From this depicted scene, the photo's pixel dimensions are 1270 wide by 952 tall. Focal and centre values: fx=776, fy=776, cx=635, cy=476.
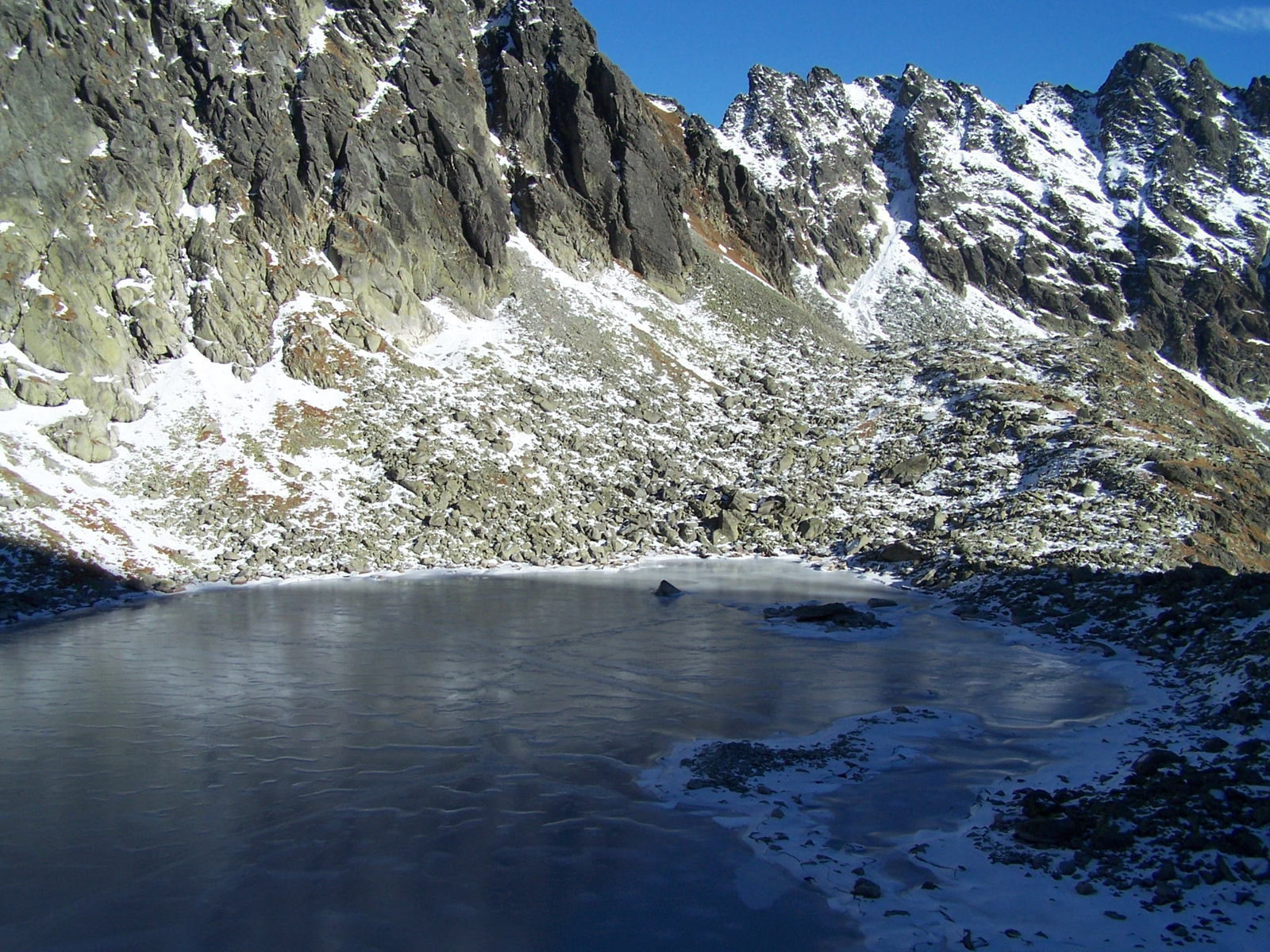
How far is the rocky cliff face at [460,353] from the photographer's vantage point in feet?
123

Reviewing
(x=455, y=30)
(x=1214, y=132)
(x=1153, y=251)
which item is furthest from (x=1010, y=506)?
(x=1214, y=132)

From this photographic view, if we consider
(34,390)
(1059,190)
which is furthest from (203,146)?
(1059,190)

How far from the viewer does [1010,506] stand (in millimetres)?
39500

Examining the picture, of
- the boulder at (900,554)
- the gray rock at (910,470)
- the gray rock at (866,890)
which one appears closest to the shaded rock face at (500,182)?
the gray rock at (910,470)

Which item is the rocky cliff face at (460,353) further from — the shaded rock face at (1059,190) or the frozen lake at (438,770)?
the frozen lake at (438,770)

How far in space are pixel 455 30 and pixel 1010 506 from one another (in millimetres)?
62595

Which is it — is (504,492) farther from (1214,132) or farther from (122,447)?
(1214,132)

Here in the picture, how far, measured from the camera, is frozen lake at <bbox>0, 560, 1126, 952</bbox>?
9.05 metres

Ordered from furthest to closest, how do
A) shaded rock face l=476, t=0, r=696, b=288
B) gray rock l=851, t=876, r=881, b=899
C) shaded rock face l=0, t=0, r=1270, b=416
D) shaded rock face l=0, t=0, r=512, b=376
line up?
shaded rock face l=476, t=0, r=696, b=288
shaded rock face l=0, t=0, r=1270, b=416
shaded rock face l=0, t=0, r=512, b=376
gray rock l=851, t=876, r=881, b=899

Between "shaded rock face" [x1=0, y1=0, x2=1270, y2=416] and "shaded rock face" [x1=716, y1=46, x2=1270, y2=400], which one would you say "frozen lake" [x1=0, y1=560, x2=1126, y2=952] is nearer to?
"shaded rock face" [x1=0, y1=0, x2=1270, y2=416]

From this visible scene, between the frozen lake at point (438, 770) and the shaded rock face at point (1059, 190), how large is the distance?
77943 millimetres

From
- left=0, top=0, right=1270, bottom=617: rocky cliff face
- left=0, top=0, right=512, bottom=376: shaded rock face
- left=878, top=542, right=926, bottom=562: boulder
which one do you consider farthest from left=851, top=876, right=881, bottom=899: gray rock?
left=0, top=0, right=512, bottom=376: shaded rock face

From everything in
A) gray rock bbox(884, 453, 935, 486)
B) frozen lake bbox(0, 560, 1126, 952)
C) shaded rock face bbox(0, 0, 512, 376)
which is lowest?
frozen lake bbox(0, 560, 1126, 952)

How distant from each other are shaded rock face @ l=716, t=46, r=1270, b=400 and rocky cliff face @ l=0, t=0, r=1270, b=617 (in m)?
9.81
